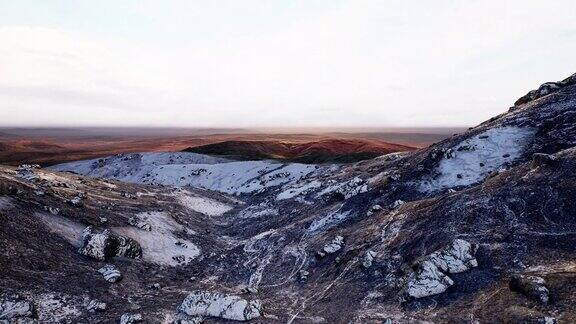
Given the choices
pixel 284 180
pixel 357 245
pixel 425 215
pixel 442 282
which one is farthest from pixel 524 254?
pixel 284 180

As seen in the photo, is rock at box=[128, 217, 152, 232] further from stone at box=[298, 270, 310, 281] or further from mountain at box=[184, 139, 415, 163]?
mountain at box=[184, 139, 415, 163]

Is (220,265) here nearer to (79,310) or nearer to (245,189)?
(79,310)

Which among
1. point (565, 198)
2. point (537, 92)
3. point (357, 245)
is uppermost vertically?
point (537, 92)

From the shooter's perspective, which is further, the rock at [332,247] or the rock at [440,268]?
the rock at [332,247]

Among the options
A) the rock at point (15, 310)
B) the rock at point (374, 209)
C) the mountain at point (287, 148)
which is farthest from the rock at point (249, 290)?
the mountain at point (287, 148)

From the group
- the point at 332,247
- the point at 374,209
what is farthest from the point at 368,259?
the point at 374,209

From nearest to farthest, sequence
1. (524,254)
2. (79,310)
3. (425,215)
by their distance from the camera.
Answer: (524,254) → (79,310) → (425,215)

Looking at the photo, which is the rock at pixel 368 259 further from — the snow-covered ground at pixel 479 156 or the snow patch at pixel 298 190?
the snow patch at pixel 298 190
